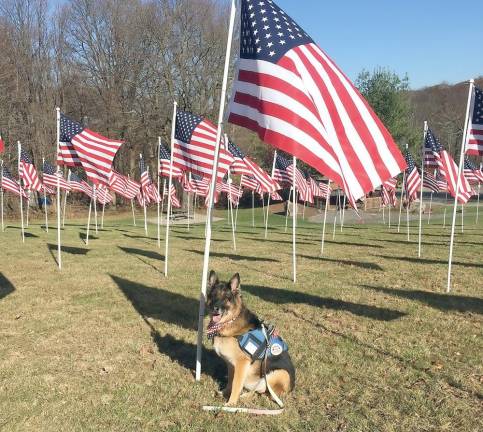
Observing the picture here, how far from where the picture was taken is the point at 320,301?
962 cm

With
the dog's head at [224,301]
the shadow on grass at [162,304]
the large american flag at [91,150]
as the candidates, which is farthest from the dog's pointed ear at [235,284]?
the large american flag at [91,150]

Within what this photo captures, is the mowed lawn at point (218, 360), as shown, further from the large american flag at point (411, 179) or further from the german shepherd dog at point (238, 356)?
the large american flag at point (411, 179)

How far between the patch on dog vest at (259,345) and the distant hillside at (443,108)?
289 feet

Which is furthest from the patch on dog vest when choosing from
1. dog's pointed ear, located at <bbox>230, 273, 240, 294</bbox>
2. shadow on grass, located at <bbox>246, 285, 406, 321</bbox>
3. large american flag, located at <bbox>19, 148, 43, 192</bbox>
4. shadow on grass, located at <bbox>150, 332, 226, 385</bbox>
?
large american flag, located at <bbox>19, 148, 43, 192</bbox>

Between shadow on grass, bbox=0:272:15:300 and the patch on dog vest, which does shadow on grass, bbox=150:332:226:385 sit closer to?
the patch on dog vest

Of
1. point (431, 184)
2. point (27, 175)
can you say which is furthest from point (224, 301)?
point (431, 184)

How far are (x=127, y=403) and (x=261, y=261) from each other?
982cm

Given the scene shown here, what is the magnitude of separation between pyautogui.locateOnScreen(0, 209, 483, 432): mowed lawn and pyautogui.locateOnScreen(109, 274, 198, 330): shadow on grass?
4cm

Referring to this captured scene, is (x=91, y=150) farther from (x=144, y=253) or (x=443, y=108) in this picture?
(x=443, y=108)

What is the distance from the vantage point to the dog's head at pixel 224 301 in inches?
203

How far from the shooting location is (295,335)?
7465 mm

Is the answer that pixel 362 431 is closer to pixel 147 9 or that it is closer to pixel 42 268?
pixel 42 268

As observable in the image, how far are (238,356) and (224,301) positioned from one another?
0.61m

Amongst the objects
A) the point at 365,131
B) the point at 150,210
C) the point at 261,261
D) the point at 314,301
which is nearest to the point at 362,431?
the point at 365,131
